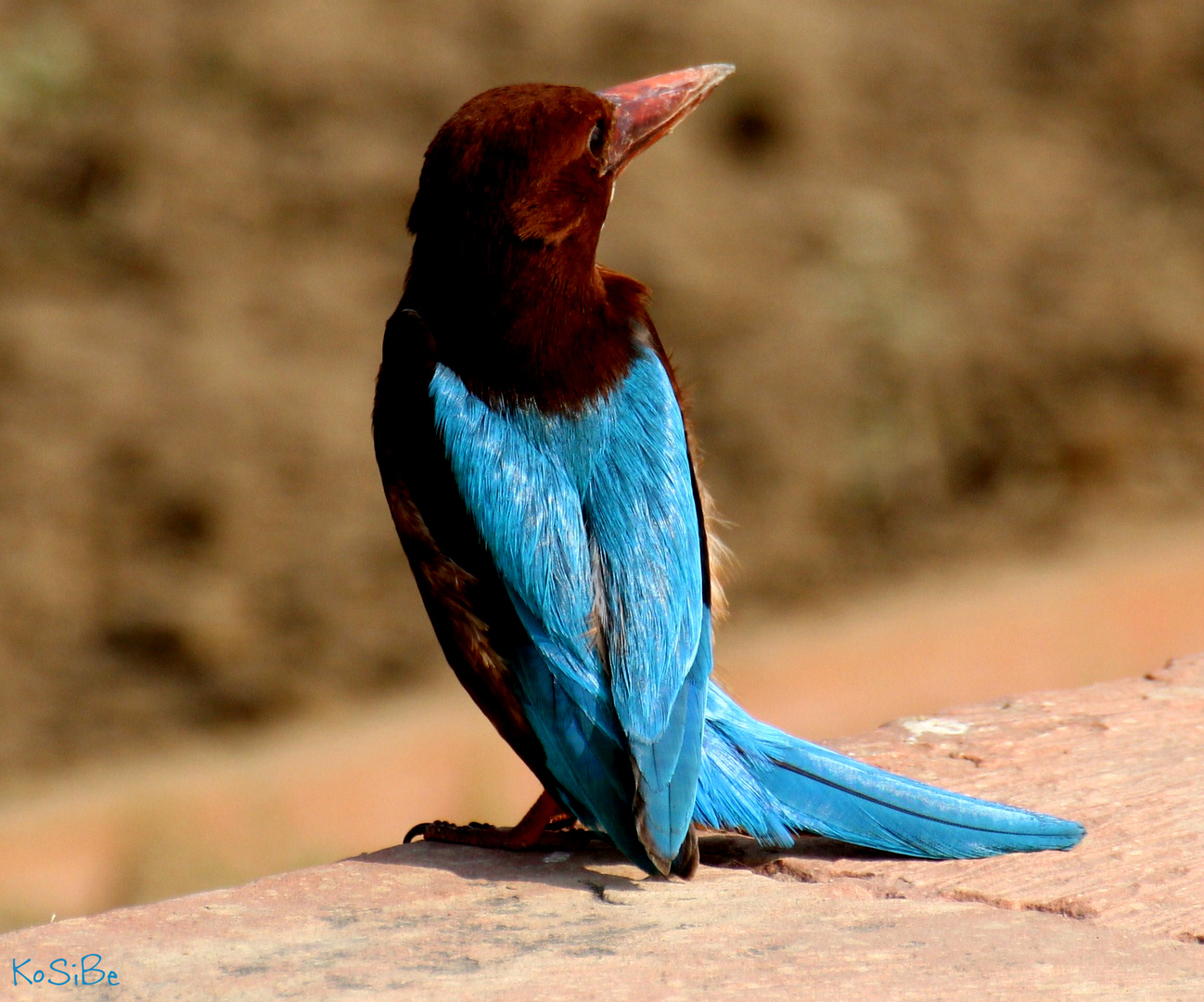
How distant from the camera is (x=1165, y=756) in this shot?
253 centimetres

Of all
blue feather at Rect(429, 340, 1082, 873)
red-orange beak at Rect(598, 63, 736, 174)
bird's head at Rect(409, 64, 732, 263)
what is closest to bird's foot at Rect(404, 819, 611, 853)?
blue feather at Rect(429, 340, 1082, 873)

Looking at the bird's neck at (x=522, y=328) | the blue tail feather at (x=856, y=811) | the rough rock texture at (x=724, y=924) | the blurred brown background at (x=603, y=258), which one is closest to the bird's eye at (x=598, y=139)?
the bird's neck at (x=522, y=328)

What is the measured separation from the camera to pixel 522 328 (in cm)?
228

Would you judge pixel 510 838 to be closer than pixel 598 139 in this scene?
Yes

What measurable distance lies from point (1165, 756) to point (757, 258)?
10.1ft

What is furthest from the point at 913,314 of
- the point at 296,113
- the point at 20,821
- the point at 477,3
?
the point at 20,821

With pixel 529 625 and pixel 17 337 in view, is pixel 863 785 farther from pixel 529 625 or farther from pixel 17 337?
pixel 17 337

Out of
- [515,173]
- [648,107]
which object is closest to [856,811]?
[515,173]

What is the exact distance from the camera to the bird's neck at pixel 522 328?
2.27 meters

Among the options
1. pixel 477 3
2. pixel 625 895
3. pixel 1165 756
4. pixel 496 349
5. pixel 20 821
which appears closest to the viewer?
pixel 625 895

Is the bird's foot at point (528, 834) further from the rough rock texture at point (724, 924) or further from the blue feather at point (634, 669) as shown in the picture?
the blue feather at point (634, 669)

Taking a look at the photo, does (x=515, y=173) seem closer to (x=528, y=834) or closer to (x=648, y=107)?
(x=648, y=107)

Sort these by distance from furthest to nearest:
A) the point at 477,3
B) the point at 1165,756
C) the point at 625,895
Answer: the point at 477,3 < the point at 1165,756 < the point at 625,895

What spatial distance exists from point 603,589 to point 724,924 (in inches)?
18.4
